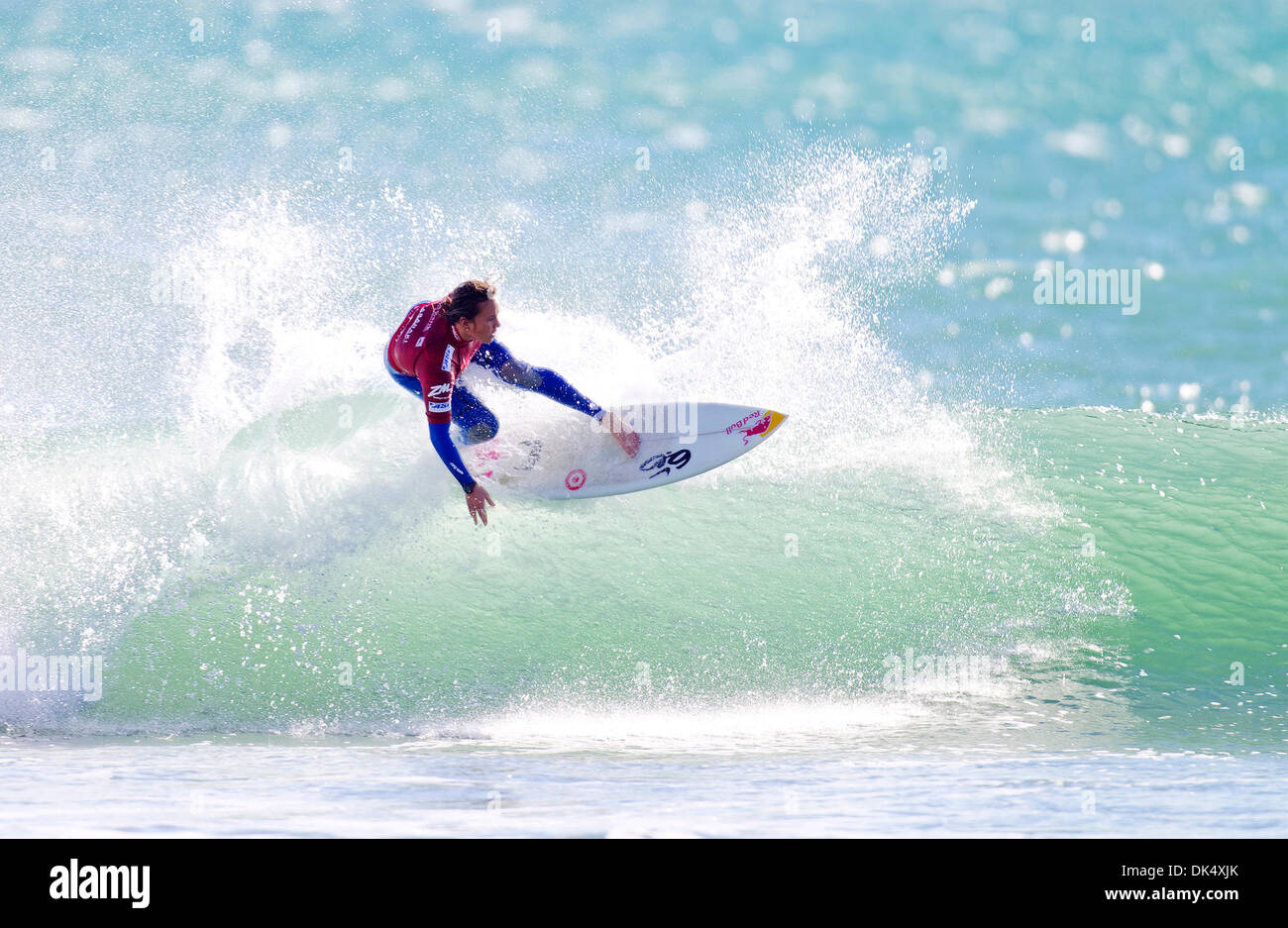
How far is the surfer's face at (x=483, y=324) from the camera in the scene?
582cm

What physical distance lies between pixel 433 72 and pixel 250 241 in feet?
35.0

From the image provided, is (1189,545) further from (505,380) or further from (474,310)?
(474,310)

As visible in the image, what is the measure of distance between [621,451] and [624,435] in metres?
0.10

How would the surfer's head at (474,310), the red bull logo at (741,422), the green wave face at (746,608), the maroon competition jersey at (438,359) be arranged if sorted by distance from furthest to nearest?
the red bull logo at (741,422)
the green wave face at (746,608)
the maroon competition jersey at (438,359)
the surfer's head at (474,310)

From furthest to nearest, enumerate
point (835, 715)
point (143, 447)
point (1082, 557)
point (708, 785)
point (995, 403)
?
1. point (995, 403)
2. point (143, 447)
3. point (1082, 557)
4. point (835, 715)
5. point (708, 785)

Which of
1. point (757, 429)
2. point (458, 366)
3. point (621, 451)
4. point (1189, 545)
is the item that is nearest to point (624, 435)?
point (621, 451)

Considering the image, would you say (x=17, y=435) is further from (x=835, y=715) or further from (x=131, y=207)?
(x=131, y=207)

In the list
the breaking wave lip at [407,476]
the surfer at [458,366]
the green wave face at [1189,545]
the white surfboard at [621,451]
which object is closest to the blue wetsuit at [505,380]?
the surfer at [458,366]

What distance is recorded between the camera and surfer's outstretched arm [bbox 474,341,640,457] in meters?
6.57

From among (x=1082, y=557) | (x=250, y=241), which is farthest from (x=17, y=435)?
(x=1082, y=557)

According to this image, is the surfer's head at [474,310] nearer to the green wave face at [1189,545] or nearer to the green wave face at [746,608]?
the green wave face at [746,608]

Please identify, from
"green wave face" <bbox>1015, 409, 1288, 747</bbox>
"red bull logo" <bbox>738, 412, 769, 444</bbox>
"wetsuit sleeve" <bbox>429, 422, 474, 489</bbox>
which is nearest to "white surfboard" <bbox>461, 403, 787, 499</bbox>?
"red bull logo" <bbox>738, 412, 769, 444</bbox>

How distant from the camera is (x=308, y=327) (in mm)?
7941

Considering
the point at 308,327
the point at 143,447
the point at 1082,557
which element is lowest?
the point at 1082,557
